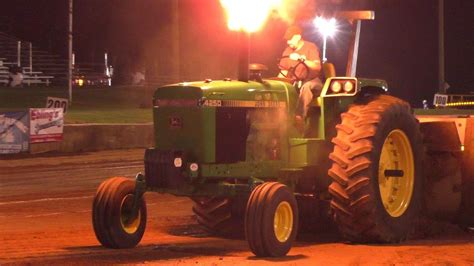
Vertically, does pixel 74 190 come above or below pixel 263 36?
below

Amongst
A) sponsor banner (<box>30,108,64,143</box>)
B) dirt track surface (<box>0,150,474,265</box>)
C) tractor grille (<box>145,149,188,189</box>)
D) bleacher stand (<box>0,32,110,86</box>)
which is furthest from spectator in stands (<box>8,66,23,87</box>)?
tractor grille (<box>145,149,188,189</box>)

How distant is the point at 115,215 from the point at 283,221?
1808 millimetres

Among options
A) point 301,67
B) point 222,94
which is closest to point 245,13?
point 222,94

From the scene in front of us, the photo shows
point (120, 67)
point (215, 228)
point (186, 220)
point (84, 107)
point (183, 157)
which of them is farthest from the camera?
point (120, 67)

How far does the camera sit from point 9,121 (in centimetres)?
2566

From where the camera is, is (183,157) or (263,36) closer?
(183,157)

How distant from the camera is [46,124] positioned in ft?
86.7

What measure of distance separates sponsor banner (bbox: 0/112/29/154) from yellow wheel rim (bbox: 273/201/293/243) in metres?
17.0

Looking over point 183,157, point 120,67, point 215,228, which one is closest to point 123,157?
point 215,228

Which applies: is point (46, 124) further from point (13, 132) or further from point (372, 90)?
point (372, 90)

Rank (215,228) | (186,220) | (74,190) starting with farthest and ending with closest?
(74,190), (186,220), (215,228)

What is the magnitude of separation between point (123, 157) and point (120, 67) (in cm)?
3038

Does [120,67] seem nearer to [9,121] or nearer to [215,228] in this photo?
[9,121]

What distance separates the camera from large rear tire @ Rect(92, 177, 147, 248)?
10.2m
